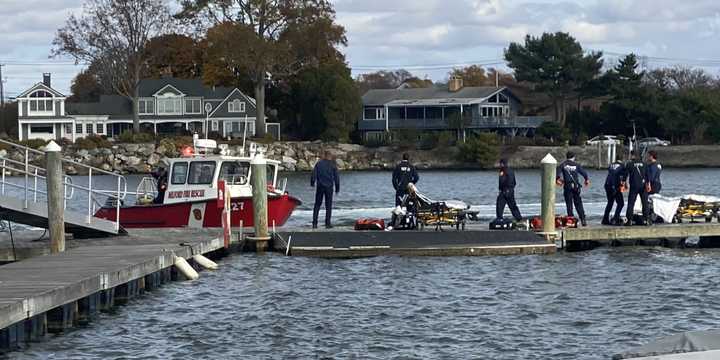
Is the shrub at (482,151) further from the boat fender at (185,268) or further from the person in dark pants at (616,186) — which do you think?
the boat fender at (185,268)

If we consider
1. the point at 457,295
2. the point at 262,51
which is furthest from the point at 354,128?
the point at 457,295

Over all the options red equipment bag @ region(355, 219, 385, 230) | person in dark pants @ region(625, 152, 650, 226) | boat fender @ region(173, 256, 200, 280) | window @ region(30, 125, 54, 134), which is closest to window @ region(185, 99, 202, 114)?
window @ region(30, 125, 54, 134)

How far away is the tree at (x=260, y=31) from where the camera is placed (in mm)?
83250

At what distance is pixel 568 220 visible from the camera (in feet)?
87.4

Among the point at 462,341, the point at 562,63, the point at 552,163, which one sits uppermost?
the point at 562,63

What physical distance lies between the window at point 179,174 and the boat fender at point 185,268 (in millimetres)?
5925

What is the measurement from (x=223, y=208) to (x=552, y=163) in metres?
6.54

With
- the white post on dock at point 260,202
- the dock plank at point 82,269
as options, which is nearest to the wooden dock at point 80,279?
the dock plank at point 82,269

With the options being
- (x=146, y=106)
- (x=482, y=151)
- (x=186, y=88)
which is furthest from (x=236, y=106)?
(x=482, y=151)

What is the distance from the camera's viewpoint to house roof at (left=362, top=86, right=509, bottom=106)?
319 ft

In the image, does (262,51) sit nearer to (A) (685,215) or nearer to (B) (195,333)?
(A) (685,215)

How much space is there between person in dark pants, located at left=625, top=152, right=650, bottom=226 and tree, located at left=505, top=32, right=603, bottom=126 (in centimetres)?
6453

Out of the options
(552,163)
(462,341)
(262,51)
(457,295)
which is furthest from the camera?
(262,51)

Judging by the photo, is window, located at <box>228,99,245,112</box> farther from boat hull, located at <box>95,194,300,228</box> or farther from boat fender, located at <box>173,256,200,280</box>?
boat fender, located at <box>173,256,200,280</box>
